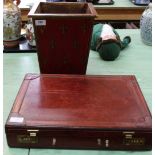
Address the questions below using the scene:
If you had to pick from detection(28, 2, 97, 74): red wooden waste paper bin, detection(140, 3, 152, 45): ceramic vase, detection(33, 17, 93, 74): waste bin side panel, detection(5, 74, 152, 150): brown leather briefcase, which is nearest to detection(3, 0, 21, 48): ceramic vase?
detection(28, 2, 97, 74): red wooden waste paper bin

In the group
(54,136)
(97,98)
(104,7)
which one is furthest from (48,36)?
(104,7)

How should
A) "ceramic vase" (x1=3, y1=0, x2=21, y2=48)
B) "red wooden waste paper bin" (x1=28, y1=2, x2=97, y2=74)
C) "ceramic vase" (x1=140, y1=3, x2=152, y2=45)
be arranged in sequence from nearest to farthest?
"red wooden waste paper bin" (x1=28, y1=2, x2=97, y2=74), "ceramic vase" (x1=3, y1=0, x2=21, y2=48), "ceramic vase" (x1=140, y1=3, x2=152, y2=45)

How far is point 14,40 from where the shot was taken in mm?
1399

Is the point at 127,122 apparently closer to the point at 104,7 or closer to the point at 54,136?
the point at 54,136

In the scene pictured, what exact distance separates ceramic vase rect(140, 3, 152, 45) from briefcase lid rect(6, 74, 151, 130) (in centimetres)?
49

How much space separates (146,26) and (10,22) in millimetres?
673

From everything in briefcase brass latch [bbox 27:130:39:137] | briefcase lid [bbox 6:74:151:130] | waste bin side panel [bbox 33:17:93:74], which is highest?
waste bin side panel [bbox 33:17:93:74]

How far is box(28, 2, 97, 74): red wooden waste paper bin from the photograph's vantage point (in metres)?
1.06

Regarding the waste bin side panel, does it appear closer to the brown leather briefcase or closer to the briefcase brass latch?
the brown leather briefcase

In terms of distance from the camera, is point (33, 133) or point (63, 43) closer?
point (33, 133)

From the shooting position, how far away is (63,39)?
42.9 inches

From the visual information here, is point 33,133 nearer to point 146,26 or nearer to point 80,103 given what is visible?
point 80,103

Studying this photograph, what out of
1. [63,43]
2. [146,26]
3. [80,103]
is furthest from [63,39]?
[146,26]

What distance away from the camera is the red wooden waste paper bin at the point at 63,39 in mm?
1057
